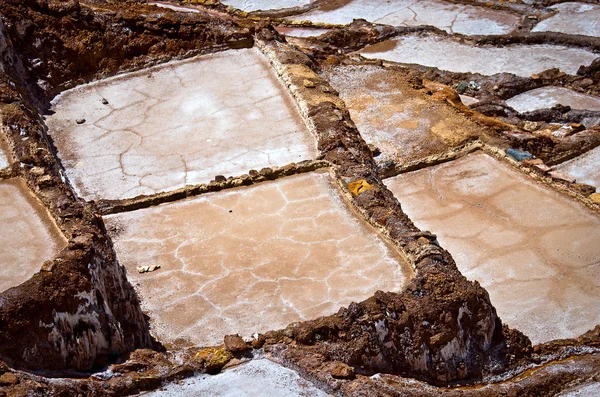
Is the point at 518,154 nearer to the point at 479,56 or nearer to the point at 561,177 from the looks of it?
the point at 561,177

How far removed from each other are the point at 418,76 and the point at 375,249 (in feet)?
13.7

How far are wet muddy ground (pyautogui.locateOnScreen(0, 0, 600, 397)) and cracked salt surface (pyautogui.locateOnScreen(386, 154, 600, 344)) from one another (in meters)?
0.02

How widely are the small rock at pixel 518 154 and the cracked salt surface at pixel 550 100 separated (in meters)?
1.97

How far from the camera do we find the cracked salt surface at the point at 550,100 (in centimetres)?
1030

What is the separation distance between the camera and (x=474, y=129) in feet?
29.0

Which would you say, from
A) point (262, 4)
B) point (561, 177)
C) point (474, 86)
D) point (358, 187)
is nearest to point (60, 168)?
point (358, 187)

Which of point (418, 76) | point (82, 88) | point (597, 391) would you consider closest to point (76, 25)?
point (82, 88)

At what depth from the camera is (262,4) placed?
1480 cm

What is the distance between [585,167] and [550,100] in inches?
75.3

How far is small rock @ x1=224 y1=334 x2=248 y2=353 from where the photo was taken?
17.3 ft

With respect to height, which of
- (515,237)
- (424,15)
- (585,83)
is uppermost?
(515,237)

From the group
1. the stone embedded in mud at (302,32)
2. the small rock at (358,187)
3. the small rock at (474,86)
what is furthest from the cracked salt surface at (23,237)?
the stone embedded in mud at (302,32)

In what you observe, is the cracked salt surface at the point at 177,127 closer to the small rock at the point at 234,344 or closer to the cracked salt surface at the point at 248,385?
the small rock at the point at 234,344

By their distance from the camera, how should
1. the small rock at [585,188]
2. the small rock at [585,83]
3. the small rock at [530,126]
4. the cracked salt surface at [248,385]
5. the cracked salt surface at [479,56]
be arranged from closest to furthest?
the cracked salt surface at [248,385]
the small rock at [585,188]
the small rock at [530,126]
the small rock at [585,83]
the cracked salt surface at [479,56]
